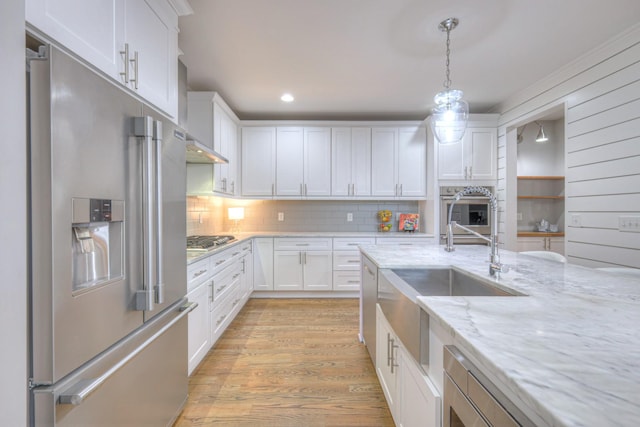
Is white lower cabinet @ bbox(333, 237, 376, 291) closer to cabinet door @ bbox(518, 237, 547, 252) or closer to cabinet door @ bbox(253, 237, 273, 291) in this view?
cabinet door @ bbox(253, 237, 273, 291)

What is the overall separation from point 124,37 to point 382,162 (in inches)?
128

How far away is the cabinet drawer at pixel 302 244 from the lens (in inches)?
150

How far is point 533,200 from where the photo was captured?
175 inches

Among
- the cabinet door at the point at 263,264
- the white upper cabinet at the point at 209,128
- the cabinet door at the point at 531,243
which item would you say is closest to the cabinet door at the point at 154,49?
the white upper cabinet at the point at 209,128

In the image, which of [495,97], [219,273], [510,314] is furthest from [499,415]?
[495,97]

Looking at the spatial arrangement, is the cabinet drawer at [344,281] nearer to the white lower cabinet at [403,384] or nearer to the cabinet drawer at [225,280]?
the cabinet drawer at [225,280]

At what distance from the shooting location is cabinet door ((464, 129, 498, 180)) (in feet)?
12.5

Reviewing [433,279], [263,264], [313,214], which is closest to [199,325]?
[433,279]

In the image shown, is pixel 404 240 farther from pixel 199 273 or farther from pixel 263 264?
pixel 199 273

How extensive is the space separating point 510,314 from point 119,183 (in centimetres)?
142

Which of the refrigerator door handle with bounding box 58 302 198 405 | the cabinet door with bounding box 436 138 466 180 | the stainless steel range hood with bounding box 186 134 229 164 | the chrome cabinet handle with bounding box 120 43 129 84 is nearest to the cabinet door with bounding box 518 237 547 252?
the cabinet door with bounding box 436 138 466 180

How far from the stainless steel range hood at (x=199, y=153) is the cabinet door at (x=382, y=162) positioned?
6.91 ft
